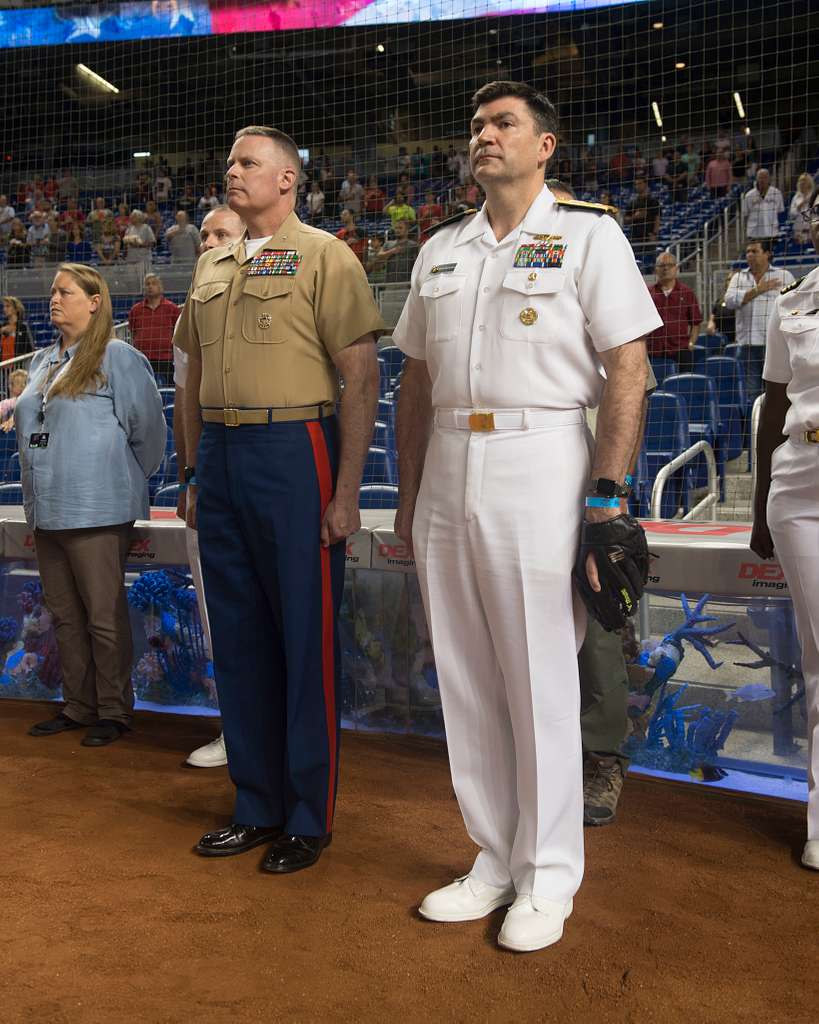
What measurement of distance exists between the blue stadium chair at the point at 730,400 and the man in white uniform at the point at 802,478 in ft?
11.2

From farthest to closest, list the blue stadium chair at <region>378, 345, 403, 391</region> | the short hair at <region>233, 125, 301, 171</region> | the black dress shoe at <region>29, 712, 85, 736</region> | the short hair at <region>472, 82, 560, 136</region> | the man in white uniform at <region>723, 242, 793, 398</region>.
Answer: the blue stadium chair at <region>378, 345, 403, 391</region>, the man in white uniform at <region>723, 242, 793, 398</region>, the black dress shoe at <region>29, 712, 85, 736</region>, the short hair at <region>233, 125, 301, 171</region>, the short hair at <region>472, 82, 560, 136</region>

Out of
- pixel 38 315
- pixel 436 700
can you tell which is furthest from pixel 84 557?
pixel 38 315

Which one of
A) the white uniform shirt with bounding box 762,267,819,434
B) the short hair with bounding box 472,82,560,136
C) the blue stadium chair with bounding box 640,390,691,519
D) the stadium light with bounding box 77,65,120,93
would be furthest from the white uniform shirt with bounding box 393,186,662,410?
the stadium light with bounding box 77,65,120,93

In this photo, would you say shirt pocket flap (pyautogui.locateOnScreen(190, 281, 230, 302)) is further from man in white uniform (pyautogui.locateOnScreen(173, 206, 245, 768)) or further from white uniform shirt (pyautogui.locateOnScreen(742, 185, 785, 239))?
white uniform shirt (pyautogui.locateOnScreen(742, 185, 785, 239))

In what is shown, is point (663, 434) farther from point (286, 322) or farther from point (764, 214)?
point (764, 214)

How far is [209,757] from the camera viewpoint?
10.6 feet

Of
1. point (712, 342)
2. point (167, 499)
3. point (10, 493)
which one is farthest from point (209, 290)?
point (712, 342)

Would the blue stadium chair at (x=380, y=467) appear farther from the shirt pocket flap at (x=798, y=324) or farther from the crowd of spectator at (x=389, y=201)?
the shirt pocket flap at (x=798, y=324)

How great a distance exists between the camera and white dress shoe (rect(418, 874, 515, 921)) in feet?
6.83

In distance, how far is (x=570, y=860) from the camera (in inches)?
79.7

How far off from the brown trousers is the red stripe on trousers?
1359 mm

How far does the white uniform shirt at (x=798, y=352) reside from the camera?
231cm

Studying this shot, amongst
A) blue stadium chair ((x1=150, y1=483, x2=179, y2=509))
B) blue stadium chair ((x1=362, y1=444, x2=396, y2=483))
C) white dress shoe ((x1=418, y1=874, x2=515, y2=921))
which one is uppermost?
blue stadium chair ((x1=362, y1=444, x2=396, y2=483))

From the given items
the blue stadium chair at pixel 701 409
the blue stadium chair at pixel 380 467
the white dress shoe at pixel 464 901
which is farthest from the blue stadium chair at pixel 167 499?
the white dress shoe at pixel 464 901
